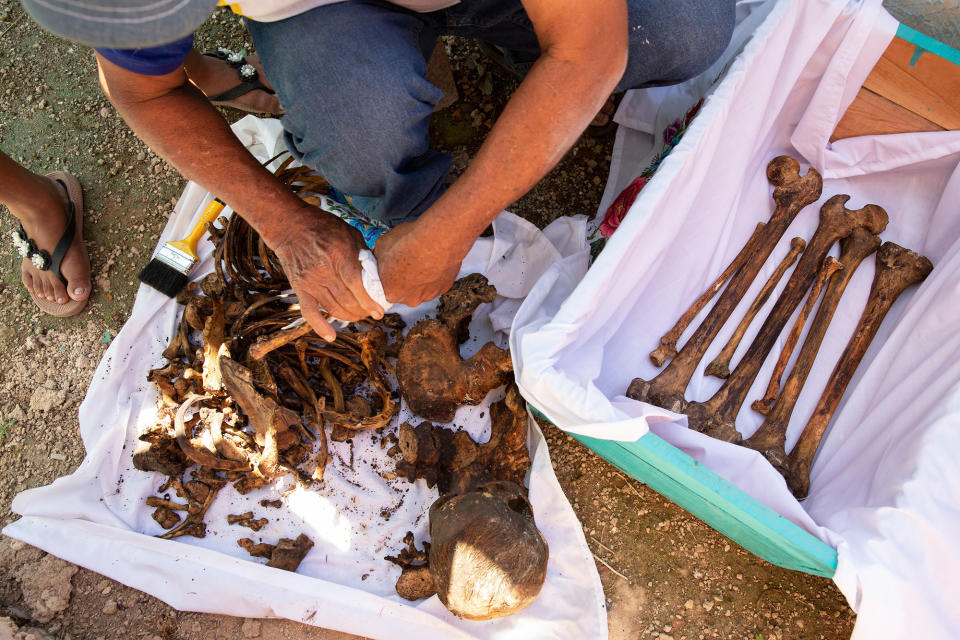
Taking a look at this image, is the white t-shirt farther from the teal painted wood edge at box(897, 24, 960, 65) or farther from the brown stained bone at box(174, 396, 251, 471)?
the teal painted wood edge at box(897, 24, 960, 65)

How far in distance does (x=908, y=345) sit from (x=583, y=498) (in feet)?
4.29

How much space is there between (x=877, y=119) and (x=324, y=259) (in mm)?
2306

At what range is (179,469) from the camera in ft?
7.87

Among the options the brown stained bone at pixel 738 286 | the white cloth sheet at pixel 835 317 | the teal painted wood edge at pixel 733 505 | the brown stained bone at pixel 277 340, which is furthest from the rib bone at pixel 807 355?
the brown stained bone at pixel 277 340

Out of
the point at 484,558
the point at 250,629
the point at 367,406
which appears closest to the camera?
the point at 484,558

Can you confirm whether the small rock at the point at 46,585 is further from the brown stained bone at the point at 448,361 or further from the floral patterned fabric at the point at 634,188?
the floral patterned fabric at the point at 634,188

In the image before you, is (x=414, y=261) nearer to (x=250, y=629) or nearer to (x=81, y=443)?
(x=250, y=629)

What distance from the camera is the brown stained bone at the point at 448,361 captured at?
228 cm

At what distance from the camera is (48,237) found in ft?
9.16

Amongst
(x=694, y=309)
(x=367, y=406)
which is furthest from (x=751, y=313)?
(x=367, y=406)

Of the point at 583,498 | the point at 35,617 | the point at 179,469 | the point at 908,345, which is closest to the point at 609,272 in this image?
the point at 583,498

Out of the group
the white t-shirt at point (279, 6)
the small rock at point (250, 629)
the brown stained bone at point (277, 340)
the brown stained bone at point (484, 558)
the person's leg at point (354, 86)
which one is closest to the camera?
the white t-shirt at point (279, 6)

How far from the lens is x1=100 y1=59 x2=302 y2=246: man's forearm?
1.73 metres

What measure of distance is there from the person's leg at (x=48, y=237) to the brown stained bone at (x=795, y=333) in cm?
292
